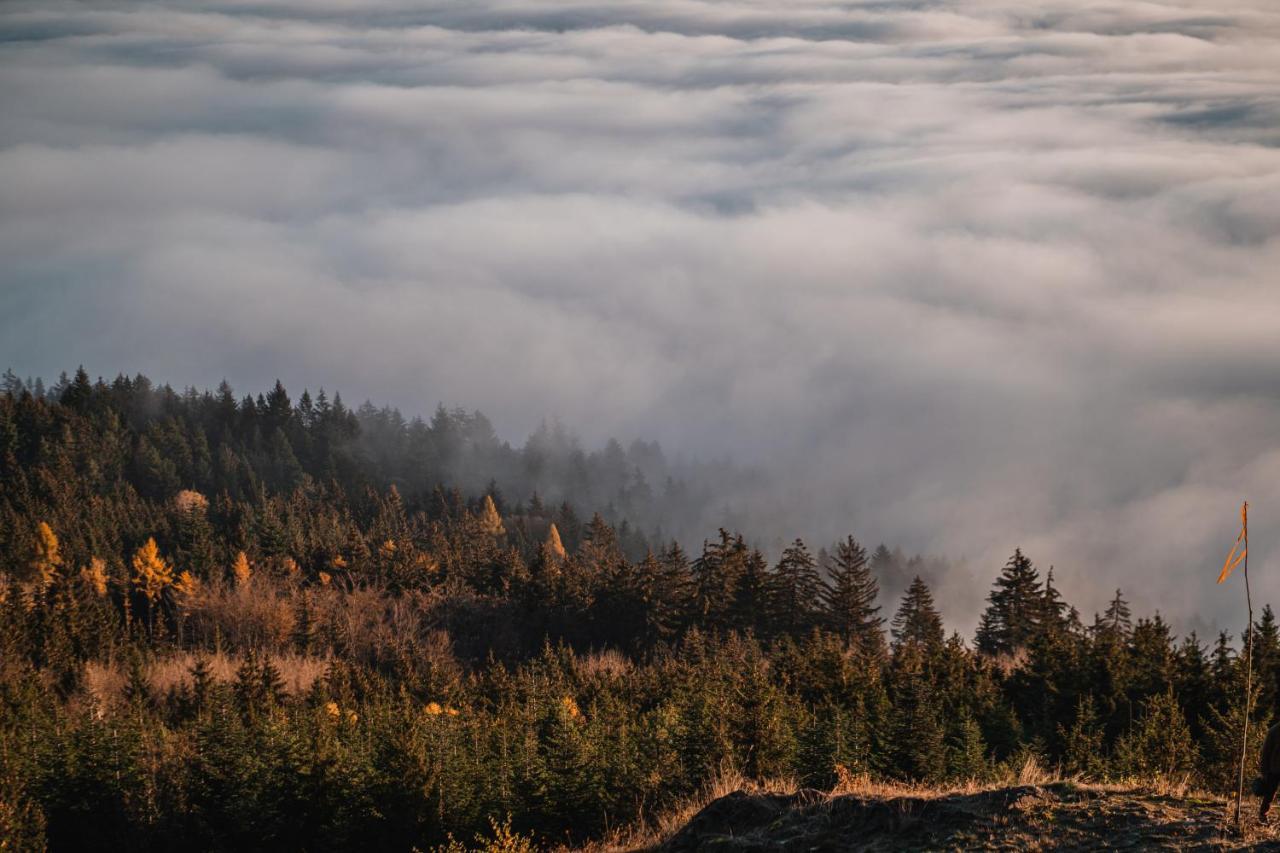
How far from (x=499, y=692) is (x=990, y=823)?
2567 inches

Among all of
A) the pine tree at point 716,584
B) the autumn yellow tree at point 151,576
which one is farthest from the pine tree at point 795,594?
the autumn yellow tree at point 151,576

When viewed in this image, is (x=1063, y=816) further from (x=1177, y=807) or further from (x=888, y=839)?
(x=888, y=839)

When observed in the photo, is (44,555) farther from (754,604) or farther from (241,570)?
(754,604)

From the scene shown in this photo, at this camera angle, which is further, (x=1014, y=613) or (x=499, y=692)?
(x=1014, y=613)

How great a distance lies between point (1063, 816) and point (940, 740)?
94.5 ft

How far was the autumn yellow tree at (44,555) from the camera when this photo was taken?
449 feet

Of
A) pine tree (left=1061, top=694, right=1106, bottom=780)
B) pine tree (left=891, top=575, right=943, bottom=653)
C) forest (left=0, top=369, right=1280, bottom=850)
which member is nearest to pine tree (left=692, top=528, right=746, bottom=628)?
forest (left=0, top=369, right=1280, bottom=850)

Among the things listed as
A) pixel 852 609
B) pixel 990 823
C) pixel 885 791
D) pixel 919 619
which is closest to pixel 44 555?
pixel 852 609

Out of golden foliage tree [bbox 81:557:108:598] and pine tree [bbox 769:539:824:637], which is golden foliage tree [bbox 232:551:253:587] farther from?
pine tree [bbox 769:539:824:637]

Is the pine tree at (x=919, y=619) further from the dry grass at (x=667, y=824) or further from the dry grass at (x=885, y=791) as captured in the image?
the dry grass at (x=885, y=791)

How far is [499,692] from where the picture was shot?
78.6 meters

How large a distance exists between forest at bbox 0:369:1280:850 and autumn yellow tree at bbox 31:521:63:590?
72cm

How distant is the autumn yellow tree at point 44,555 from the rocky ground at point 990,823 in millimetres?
135889

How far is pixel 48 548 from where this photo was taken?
146 metres
